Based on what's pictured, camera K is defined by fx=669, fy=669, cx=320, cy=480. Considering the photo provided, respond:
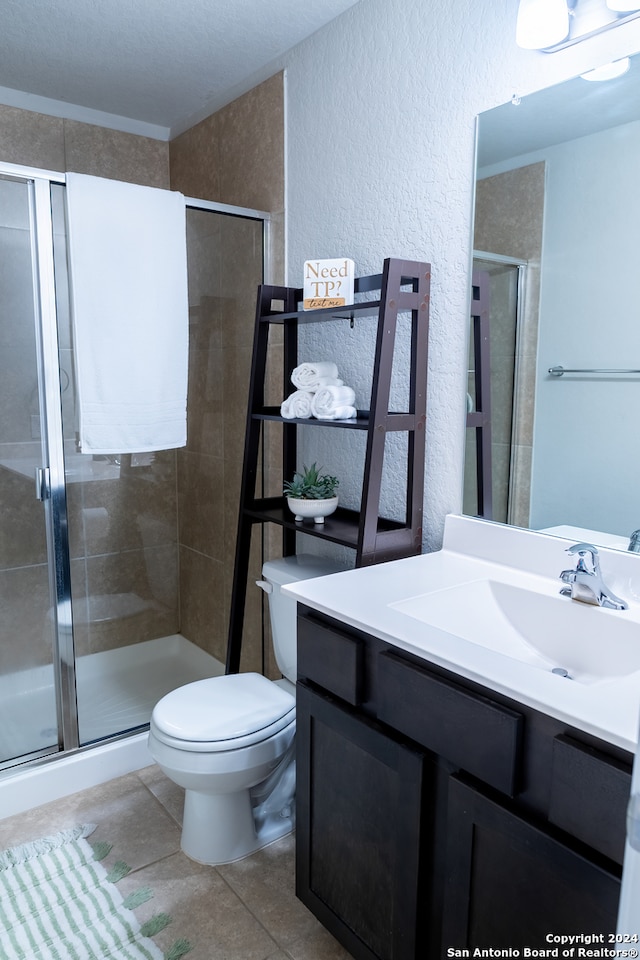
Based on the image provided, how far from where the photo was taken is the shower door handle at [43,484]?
6.93ft

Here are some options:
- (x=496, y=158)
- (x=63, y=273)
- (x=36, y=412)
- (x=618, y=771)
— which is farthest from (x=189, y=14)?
(x=618, y=771)

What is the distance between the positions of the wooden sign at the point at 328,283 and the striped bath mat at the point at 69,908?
1647 millimetres

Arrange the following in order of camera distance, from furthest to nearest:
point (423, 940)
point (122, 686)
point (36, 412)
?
point (122, 686), point (36, 412), point (423, 940)

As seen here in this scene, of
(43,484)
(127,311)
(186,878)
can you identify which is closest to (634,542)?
(186,878)

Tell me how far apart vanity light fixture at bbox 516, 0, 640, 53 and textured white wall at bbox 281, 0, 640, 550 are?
0.04 m

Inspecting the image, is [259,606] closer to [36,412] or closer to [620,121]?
[36,412]

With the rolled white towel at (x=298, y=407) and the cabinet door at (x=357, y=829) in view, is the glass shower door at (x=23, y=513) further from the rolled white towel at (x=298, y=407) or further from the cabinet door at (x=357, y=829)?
the cabinet door at (x=357, y=829)

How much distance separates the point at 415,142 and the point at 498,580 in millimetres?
1185

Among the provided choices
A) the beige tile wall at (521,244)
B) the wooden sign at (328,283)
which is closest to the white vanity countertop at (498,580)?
the beige tile wall at (521,244)

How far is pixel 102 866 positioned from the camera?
1827 mm

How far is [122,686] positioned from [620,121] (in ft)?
7.91

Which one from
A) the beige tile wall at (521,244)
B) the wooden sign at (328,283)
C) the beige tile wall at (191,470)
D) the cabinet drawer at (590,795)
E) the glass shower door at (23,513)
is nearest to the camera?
the cabinet drawer at (590,795)

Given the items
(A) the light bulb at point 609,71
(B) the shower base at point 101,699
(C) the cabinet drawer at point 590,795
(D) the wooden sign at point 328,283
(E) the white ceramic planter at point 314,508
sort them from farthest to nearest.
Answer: (B) the shower base at point 101,699 → (E) the white ceramic planter at point 314,508 → (D) the wooden sign at point 328,283 → (A) the light bulb at point 609,71 → (C) the cabinet drawer at point 590,795

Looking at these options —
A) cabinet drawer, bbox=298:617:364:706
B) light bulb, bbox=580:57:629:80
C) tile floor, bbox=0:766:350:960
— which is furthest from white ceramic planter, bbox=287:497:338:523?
light bulb, bbox=580:57:629:80
